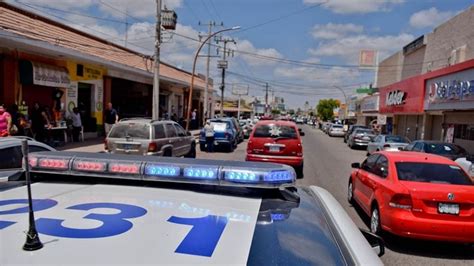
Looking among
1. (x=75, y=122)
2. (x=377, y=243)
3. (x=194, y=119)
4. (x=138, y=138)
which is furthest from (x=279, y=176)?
(x=194, y=119)

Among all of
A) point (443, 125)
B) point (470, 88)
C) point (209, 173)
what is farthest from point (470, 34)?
point (209, 173)

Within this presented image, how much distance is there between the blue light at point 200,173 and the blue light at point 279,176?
299 millimetres

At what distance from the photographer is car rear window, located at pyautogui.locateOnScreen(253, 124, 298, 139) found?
1230 centimetres

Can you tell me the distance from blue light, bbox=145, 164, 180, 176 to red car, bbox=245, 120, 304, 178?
31.9ft

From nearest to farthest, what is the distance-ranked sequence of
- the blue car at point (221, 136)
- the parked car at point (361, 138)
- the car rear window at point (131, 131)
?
1. the car rear window at point (131, 131)
2. the blue car at point (221, 136)
3. the parked car at point (361, 138)

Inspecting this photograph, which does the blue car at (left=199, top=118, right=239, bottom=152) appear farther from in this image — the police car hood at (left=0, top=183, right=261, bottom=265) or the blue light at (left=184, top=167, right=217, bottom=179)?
the police car hood at (left=0, top=183, right=261, bottom=265)

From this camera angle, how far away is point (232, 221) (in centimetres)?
182

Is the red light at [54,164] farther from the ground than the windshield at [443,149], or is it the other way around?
the red light at [54,164]

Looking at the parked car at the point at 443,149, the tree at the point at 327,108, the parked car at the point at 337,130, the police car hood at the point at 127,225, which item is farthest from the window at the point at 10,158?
the tree at the point at 327,108

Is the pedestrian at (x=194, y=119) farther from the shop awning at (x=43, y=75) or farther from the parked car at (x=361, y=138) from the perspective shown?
the shop awning at (x=43, y=75)

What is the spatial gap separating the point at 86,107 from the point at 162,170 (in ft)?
65.2

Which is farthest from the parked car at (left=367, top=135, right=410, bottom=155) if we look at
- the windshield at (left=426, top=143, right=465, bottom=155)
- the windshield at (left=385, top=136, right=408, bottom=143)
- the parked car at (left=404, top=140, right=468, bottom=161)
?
the windshield at (left=426, top=143, right=465, bottom=155)

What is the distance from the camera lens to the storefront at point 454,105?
19.3 m

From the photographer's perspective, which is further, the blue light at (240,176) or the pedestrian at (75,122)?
the pedestrian at (75,122)
